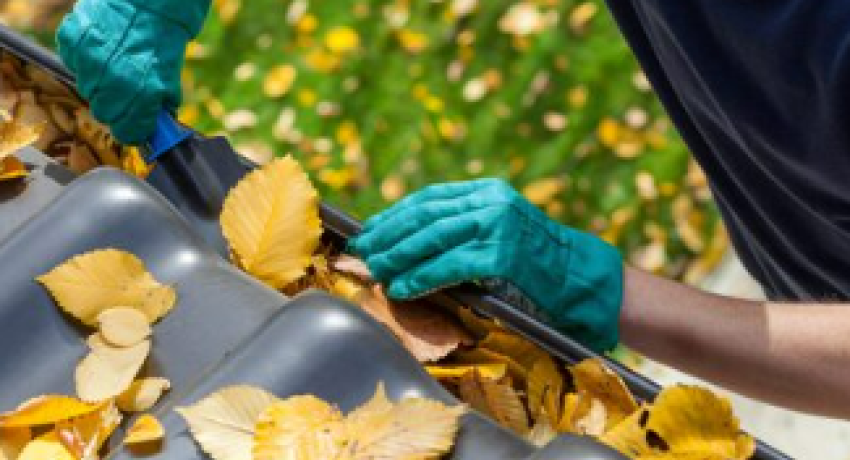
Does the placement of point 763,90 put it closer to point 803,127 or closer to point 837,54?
point 803,127

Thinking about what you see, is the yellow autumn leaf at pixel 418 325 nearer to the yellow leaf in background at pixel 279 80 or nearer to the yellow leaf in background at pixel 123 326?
the yellow leaf in background at pixel 123 326

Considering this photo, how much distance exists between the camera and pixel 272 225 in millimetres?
1480

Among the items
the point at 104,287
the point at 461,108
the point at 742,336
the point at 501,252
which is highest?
the point at 104,287

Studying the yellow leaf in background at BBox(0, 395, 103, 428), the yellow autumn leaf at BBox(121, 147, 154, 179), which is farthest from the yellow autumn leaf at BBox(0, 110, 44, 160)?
the yellow leaf in background at BBox(0, 395, 103, 428)

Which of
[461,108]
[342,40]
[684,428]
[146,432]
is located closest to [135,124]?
[146,432]

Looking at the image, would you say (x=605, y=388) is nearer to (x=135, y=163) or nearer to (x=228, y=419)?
(x=228, y=419)

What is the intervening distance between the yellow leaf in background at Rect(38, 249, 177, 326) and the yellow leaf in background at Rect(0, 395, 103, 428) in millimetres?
104

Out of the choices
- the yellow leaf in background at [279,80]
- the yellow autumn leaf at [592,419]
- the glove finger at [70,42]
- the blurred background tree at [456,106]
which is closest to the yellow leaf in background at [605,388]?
the yellow autumn leaf at [592,419]

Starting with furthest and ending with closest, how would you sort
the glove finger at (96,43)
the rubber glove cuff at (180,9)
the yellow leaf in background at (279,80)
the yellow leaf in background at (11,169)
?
the yellow leaf in background at (279,80), the rubber glove cuff at (180,9), the glove finger at (96,43), the yellow leaf in background at (11,169)

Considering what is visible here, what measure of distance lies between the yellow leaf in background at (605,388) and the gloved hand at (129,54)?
0.63 metres

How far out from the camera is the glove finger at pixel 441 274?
141 cm

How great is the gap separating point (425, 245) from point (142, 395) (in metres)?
0.37

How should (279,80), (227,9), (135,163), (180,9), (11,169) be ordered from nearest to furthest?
(11,169) < (135,163) < (180,9) < (279,80) < (227,9)

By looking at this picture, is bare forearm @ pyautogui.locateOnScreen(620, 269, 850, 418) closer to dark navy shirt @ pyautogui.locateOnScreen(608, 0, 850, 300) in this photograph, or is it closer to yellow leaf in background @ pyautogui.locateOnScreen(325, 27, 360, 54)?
dark navy shirt @ pyautogui.locateOnScreen(608, 0, 850, 300)
